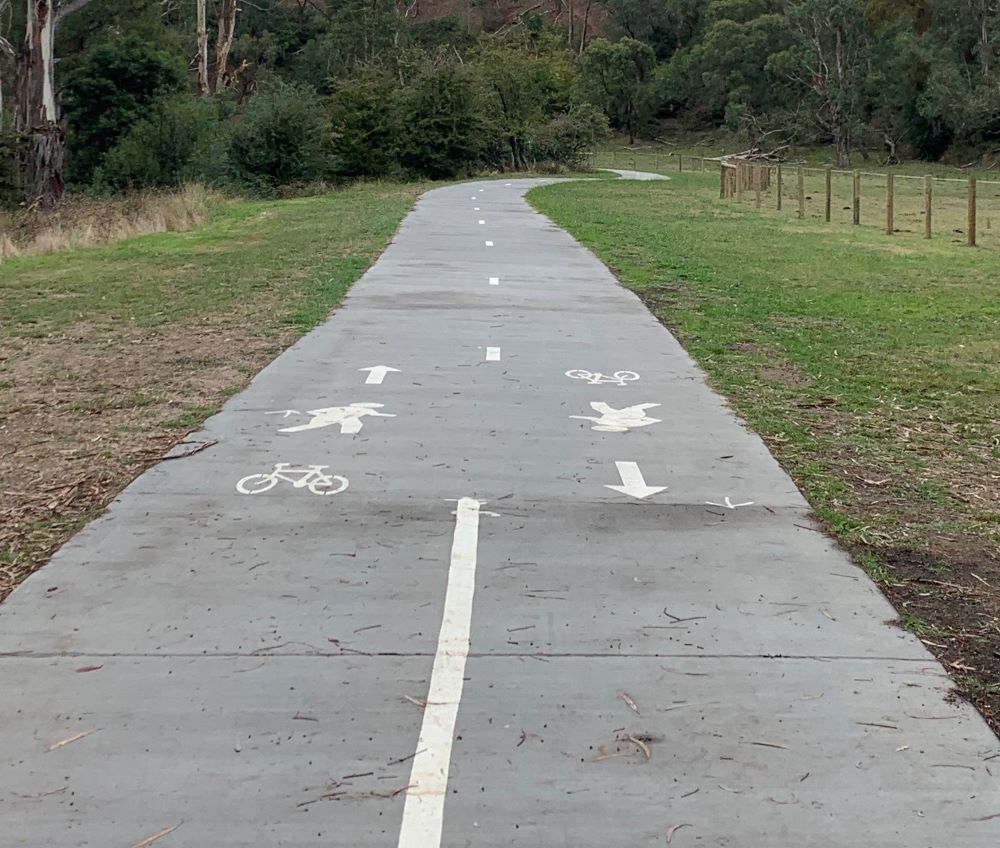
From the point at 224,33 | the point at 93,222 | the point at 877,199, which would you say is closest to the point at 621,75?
the point at 224,33

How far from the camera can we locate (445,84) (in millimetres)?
51344

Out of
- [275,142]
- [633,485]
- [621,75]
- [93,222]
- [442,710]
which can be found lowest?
[442,710]

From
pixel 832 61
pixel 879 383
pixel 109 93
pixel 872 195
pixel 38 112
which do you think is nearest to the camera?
pixel 879 383

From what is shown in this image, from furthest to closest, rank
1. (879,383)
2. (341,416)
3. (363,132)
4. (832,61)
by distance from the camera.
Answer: (832,61) → (363,132) → (879,383) → (341,416)

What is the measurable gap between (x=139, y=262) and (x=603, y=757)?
17277mm

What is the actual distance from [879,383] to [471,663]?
641 cm

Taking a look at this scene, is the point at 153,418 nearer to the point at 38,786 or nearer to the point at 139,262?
the point at 38,786

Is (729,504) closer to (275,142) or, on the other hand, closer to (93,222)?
(93,222)

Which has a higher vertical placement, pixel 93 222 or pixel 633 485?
pixel 93 222

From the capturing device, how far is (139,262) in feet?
64.7

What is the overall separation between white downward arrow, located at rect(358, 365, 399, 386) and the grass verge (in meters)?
0.96

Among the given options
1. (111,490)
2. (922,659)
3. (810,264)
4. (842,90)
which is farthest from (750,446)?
(842,90)

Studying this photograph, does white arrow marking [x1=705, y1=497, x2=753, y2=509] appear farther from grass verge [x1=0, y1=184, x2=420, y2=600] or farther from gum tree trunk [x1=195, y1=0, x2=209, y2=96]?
gum tree trunk [x1=195, y1=0, x2=209, y2=96]

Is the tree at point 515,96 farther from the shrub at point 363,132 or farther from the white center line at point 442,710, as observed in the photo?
the white center line at point 442,710
